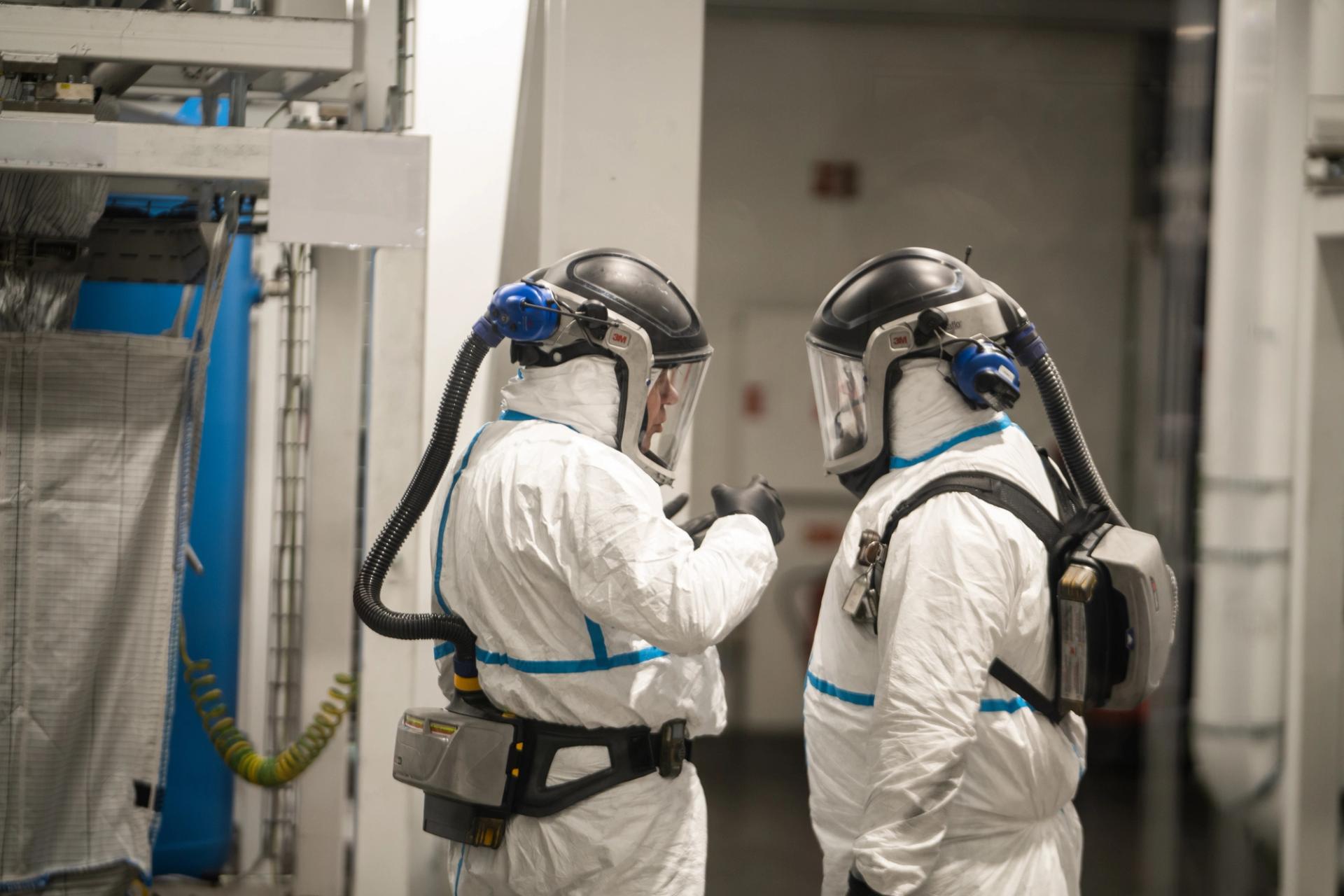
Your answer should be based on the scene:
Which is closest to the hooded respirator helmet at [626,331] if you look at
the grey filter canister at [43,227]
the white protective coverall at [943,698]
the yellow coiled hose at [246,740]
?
the white protective coverall at [943,698]

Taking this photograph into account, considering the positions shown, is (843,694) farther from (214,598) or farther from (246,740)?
(214,598)

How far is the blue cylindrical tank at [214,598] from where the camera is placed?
11.3 ft

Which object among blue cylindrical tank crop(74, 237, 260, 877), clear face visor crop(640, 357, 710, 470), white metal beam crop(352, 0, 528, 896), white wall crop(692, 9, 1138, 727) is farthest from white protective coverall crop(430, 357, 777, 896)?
blue cylindrical tank crop(74, 237, 260, 877)

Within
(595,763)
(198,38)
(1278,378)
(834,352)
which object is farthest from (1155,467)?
(198,38)

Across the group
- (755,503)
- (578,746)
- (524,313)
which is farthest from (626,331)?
(578,746)

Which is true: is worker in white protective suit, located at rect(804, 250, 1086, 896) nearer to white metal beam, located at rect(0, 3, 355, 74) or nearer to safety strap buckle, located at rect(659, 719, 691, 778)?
safety strap buckle, located at rect(659, 719, 691, 778)

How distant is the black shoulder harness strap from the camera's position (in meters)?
1.69

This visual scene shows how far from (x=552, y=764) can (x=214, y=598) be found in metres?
1.98

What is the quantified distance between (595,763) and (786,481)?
1.66 meters

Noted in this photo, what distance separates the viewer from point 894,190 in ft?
11.3

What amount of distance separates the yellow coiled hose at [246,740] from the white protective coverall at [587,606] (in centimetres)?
106

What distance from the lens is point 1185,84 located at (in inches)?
138

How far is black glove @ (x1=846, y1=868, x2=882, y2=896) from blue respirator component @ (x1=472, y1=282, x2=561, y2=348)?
37.1 inches

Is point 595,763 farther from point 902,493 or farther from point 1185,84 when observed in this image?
point 1185,84
